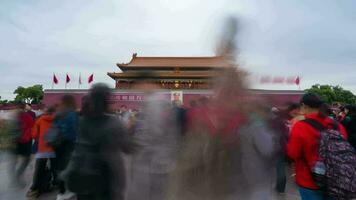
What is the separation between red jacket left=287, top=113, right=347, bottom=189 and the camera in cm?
236

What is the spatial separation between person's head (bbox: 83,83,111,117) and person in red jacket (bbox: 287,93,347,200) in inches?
56.8

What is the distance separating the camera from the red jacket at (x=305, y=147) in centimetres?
236

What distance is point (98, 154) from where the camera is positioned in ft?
7.13

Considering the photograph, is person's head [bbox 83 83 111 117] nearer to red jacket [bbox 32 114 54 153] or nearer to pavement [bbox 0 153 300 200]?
red jacket [bbox 32 114 54 153]

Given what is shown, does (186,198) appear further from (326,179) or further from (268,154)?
(326,179)

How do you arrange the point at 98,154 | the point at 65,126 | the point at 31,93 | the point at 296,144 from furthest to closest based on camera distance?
the point at 31,93 → the point at 65,126 → the point at 296,144 → the point at 98,154

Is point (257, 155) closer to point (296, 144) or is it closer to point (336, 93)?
point (296, 144)

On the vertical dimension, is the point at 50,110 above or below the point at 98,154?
above

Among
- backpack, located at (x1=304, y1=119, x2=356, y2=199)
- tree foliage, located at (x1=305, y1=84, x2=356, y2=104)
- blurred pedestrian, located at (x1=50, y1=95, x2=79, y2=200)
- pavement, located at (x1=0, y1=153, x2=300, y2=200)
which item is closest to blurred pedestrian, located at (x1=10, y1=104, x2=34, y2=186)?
pavement, located at (x1=0, y1=153, x2=300, y2=200)

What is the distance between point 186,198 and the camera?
2734 mm

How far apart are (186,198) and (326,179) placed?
112cm

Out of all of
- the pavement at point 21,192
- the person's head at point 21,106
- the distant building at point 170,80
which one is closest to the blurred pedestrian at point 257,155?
the pavement at point 21,192

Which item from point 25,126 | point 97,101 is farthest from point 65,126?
point 97,101

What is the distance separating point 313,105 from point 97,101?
5.47ft
